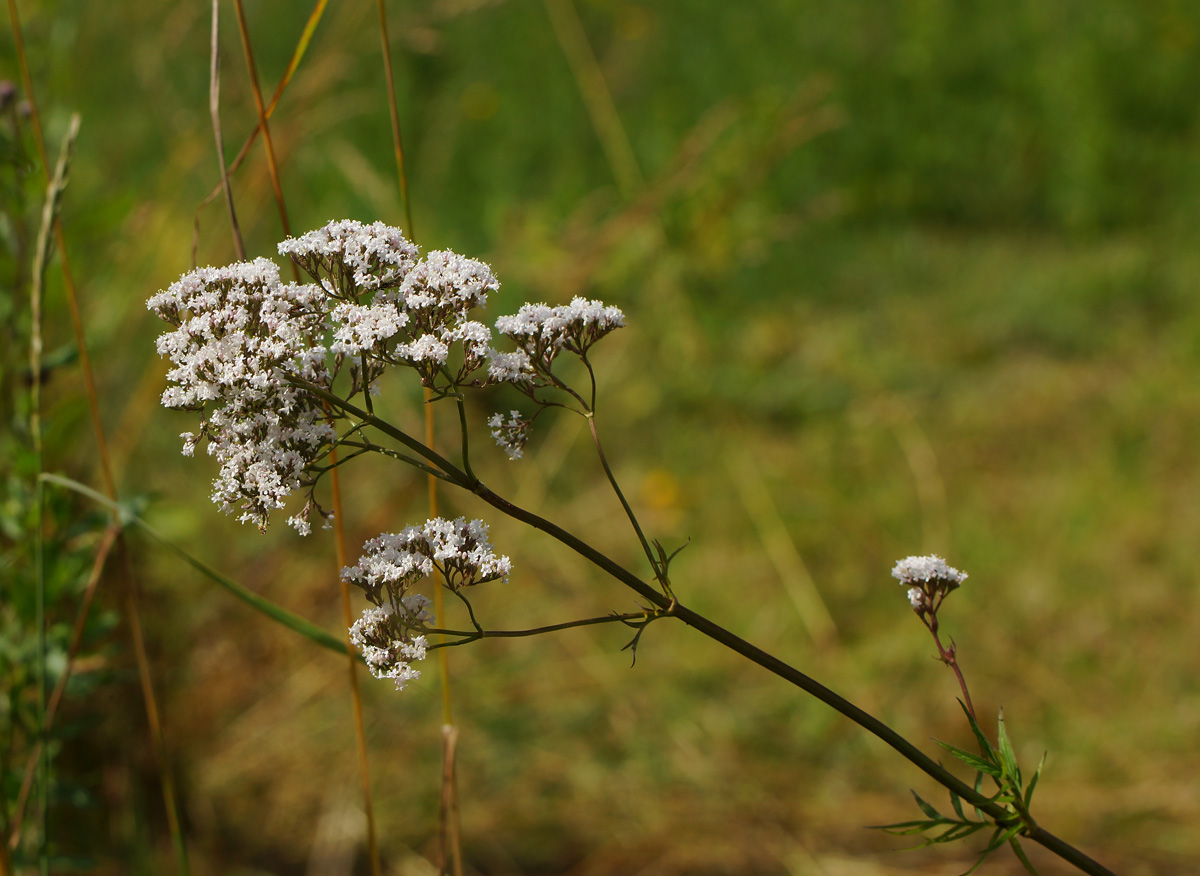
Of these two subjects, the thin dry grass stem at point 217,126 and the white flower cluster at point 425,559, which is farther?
the thin dry grass stem at point 217,126

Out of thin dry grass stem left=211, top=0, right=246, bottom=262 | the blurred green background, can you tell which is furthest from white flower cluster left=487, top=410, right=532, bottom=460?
the blurred green background

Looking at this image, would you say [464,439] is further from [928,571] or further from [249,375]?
[928,571]

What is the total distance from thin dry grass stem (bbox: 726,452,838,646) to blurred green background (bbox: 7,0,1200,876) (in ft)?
0.06

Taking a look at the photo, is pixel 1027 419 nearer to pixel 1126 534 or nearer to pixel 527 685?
pixel 1126 534

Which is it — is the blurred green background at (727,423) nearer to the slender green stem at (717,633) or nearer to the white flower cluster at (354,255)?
the white flower cluster at (354,255)

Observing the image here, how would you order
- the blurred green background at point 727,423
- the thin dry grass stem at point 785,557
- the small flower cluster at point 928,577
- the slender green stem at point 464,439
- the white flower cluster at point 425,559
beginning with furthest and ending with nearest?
1. the thin dry grass stem at point 785,557
2. the blurred green background at point 727,423
3. the small flower cluster at point 928,577
4. the white flower cluster at point 425,559
5. the slender green stem at point 464,439

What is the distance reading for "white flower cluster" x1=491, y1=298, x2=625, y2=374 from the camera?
1.14 metres

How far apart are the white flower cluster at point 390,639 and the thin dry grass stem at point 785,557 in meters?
2.72

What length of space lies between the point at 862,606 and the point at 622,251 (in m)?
1.96

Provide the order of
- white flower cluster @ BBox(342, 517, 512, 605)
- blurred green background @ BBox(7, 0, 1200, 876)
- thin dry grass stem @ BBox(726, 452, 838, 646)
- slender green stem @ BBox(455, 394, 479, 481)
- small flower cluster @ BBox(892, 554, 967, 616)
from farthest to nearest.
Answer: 1. thin dry grass stem @ BBox(726, 452, 838, 646)
2. blurred green background @ BBox(7, 0, 1200, 876)
3. small flower cluster @ BBox(892, 554, 967, 616)
4. white flower cluster @ BBox(342, 517, 512, 605)
5. slender green stem @ BBox(455, 394, 479, 481)

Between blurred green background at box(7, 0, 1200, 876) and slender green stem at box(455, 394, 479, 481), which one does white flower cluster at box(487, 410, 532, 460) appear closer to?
slender green stem at box(455, 394, 479, 481)

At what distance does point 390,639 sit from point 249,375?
0.31m

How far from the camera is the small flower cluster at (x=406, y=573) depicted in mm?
1035

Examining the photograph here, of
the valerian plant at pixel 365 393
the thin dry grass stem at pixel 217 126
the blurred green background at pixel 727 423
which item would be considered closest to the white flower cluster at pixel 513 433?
the valerian plant at pixel 365 393
